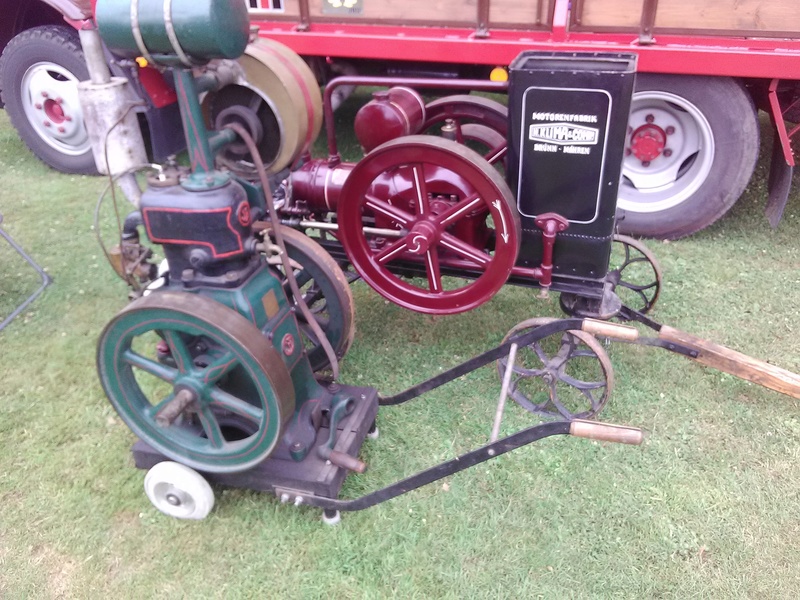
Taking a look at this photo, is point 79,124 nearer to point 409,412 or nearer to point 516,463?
point 409,412

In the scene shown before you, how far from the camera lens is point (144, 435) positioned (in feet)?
7.22

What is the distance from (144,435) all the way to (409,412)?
3.44 ft

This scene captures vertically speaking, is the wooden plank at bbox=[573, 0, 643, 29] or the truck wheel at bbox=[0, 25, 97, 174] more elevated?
the wooden plank at bbox=[573, 0, 643, 29]

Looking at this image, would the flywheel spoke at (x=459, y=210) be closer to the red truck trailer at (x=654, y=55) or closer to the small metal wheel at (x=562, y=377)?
the small metal wheel at (x=562, y=377)

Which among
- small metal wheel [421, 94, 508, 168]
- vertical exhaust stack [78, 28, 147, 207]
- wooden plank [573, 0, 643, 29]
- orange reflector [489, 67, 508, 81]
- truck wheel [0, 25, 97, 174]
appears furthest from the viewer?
truck wheel [0, 25, 97, 174]

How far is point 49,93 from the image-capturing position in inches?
186

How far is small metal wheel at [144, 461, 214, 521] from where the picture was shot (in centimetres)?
219

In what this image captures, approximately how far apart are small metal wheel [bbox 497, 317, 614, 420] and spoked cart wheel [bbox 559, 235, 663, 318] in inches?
6.3

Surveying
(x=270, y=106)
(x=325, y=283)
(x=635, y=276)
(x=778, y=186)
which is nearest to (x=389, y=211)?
(x=325, y=283)

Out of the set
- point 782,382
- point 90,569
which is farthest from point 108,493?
point 782,382

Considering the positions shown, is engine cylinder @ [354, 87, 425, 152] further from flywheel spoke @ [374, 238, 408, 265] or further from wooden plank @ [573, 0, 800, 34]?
wooden plank @ [573, 0, 800, 34]

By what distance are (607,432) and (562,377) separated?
33.6 inches

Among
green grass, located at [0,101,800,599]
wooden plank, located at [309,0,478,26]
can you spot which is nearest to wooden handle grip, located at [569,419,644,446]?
green grass, located at [0,101,800,599]

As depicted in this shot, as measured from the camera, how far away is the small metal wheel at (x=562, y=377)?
8.42 ft
